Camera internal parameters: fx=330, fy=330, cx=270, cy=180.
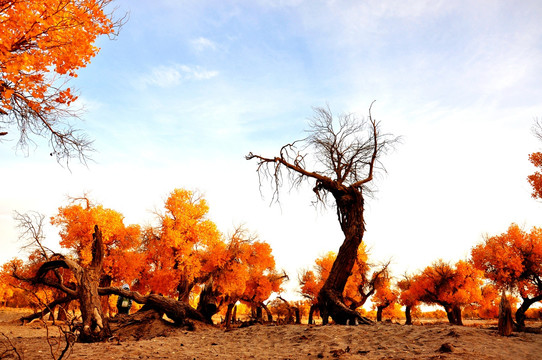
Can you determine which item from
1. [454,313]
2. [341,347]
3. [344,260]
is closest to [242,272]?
[344,260]

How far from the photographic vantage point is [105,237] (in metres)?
27.7

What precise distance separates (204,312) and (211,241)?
14.0 m

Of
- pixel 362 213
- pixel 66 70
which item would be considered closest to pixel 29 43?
pixel 66 70

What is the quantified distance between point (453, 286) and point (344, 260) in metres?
32.1

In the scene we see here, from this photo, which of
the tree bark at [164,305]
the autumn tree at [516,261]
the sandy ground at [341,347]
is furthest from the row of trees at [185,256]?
the sandy ground at [341,347]

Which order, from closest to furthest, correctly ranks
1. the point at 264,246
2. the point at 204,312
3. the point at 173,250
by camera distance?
the point at 204,312 < the point at 173,250 < the point at 264,246

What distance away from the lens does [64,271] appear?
86.0 feet

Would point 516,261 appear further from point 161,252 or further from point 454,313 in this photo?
point 161,252

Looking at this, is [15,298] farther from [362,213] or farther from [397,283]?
[362,213]

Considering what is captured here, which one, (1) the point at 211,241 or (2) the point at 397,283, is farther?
(2) the point at 397,283

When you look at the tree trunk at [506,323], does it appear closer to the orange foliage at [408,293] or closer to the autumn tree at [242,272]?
the autumn tree at [242,272]

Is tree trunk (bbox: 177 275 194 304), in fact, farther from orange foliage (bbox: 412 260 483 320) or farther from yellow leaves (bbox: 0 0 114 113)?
orange foliage (bbox: 412 260 483 320)

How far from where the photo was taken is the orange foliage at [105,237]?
27.0 meters

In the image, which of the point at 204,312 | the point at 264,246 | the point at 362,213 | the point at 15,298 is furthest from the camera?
→ the point at 15,298
